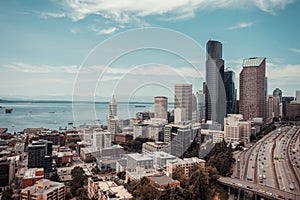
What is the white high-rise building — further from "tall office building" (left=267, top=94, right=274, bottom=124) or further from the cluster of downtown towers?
"tall office building" (left=267, top=94, right=274, bottom=124)

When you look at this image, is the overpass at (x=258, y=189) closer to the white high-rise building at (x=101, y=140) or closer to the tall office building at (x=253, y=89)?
the white high-rise building at (x=101, y=140)

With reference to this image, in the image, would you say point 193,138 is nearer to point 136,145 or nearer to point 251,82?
point 136,145

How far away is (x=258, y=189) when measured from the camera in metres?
3.32

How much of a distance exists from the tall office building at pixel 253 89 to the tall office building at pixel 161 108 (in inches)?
162

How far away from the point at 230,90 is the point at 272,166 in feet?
20.5

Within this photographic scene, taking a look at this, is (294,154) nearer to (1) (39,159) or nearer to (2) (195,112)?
(2) (195,112)

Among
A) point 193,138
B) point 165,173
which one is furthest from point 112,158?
point 193,138

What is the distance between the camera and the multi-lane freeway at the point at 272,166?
3.61 meters

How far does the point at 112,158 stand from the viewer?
202 inches

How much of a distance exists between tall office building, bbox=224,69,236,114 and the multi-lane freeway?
3.49 meters

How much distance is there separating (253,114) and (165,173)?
25.4ft

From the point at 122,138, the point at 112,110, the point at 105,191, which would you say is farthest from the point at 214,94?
the point at 105,191

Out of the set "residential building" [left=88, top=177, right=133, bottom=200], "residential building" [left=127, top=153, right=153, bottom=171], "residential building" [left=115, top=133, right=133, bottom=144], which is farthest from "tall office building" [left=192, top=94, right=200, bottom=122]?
"residential building" [left=88, top=177, right=133, bottom=200]

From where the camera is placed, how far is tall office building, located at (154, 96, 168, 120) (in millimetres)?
7400
